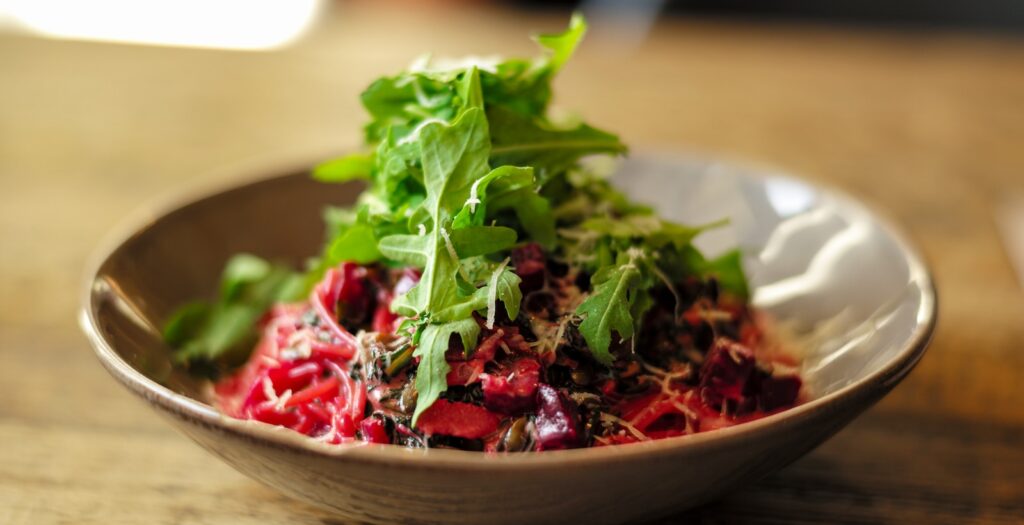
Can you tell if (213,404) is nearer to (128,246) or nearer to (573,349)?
(128,246)

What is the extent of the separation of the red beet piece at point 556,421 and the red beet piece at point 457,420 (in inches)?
3.7

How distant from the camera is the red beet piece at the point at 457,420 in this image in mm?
1677

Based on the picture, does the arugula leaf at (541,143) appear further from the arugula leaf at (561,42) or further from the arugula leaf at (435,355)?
the arugula leaf at (435,355)

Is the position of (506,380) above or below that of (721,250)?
above

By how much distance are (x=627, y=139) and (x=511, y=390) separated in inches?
104

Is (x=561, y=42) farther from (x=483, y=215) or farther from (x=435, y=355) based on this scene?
(x=435, y=355)

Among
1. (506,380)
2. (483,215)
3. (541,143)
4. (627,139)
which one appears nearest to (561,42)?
(541,143)

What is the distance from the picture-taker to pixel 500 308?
70.9 inches

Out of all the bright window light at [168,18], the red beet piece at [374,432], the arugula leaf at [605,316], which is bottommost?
the red beet piece at [374,432]

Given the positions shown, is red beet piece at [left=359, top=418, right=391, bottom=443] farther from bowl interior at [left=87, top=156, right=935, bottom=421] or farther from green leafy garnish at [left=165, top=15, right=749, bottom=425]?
bowl interior at [left=87, top=156, right=935, bottom=421]

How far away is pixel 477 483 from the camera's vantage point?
4.51 feet

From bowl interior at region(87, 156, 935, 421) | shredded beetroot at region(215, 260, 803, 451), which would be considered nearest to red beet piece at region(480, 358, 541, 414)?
shredded beetroot at region(215, 260, 803, 451)

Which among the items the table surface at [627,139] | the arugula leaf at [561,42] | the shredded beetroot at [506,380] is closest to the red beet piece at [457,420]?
the shredded beetroot at [506,380]

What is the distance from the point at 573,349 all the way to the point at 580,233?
30 centimetres
